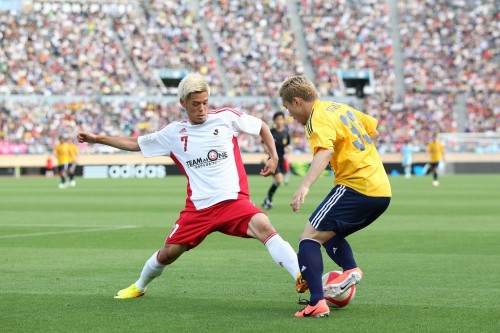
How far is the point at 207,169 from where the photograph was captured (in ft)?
28.8

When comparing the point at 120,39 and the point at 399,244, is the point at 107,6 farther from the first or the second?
the point at 399,244

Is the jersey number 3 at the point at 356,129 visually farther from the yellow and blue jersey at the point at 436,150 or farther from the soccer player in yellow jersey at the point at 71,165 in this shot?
the yellow and blue jersey at the point at 436,150

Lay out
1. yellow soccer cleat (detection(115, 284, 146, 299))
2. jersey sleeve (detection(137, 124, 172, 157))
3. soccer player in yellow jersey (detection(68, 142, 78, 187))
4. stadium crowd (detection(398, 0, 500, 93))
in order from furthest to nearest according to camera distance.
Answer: stadium crowd (detection(398, 0, 500, 93)) → soccer player in yellow jersey (detection(68, 142, 78, 187)) → yellow soccer cleat (detection(115, 284, 146, 299)) → jersey sleeve (detection(137, 124, 172, 157))

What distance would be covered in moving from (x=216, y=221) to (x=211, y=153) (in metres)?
0.64

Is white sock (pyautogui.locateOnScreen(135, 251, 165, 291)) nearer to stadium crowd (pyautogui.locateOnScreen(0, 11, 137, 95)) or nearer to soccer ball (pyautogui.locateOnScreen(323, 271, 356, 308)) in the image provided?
soccer ball (pyautogui.locateOnScreen(323, 271, 356, 308))

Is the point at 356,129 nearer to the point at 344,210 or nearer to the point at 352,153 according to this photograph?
the point at 352,153

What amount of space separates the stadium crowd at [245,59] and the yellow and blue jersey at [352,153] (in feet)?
144

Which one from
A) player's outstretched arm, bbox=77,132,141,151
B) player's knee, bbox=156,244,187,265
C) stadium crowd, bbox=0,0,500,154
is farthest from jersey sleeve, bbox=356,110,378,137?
stadium crowd, bbox=0,0,500,154

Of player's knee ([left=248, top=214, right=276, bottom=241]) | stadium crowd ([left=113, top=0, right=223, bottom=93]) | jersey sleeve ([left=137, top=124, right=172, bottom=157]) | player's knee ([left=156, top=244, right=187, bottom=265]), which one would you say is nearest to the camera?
player's knee ([left=248, top=214, right=276, bottom=241])

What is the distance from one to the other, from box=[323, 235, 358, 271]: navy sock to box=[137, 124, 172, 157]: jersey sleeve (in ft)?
5.91

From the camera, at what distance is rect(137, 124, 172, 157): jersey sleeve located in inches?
353

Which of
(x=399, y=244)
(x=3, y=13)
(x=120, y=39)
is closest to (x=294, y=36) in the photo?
(x=120, y=39)

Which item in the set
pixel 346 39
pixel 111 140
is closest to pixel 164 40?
pixel 346 39

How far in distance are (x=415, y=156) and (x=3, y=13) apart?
24895 mm
